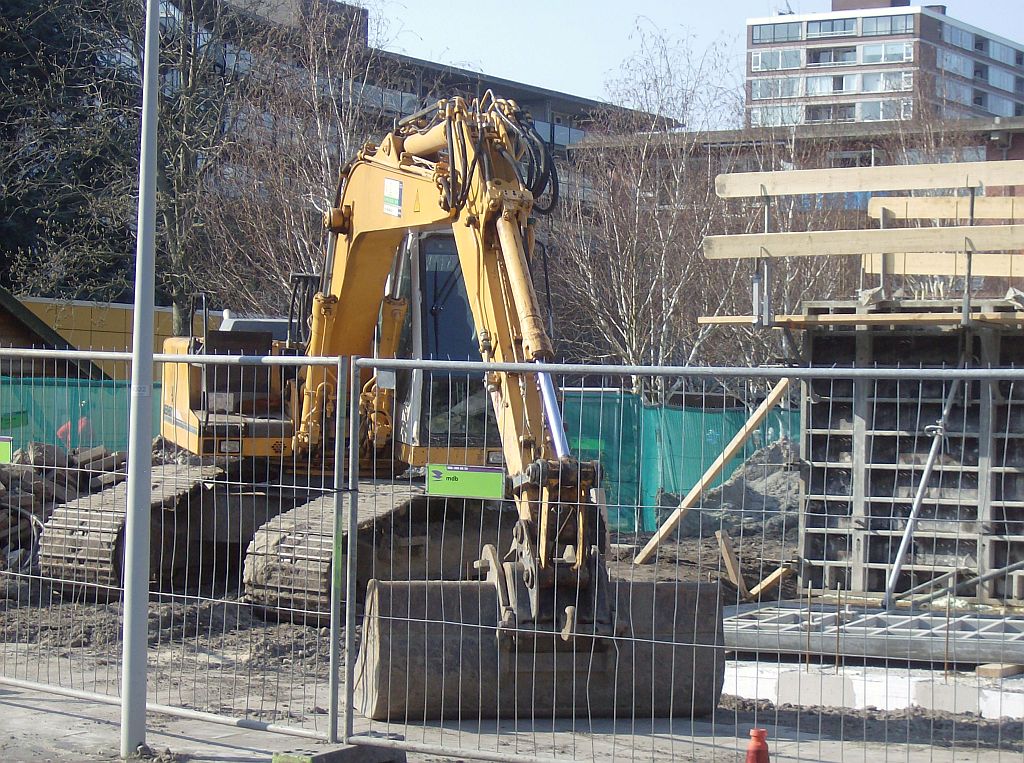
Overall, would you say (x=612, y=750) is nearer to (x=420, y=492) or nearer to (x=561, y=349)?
(x=420, y=492)

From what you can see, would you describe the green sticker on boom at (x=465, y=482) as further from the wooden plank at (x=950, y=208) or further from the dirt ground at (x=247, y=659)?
the wooden plank at (x=950, y=208)

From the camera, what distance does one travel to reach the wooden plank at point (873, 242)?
1116 centimetres

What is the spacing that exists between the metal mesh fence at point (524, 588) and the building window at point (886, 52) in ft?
300

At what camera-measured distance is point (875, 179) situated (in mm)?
12750

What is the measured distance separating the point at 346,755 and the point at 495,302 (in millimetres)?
3295

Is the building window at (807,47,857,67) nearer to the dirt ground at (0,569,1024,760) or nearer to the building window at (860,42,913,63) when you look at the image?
the building window at (860,42,913,63)

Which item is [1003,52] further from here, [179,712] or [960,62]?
[179,712]

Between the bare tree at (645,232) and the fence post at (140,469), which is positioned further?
the bare tree at (645,232)

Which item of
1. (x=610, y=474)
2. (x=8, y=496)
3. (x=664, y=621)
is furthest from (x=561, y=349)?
(x=664, y=621)

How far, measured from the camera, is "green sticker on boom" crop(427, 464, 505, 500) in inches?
265

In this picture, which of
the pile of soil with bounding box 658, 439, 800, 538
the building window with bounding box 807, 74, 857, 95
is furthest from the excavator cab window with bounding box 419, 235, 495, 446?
the building window with bounding box 807, 74, 857, 95

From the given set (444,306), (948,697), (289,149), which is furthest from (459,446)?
(289,149)

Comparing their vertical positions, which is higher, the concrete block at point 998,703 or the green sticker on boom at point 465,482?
the green sticker on boom at point 465,482

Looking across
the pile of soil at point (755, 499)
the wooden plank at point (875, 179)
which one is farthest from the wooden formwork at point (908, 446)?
the wooden plank at point (875, 179)
